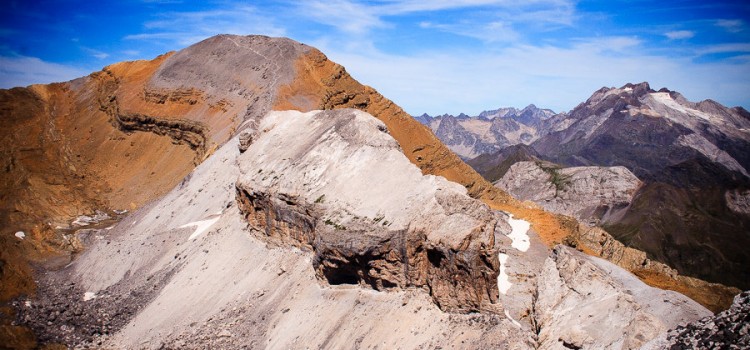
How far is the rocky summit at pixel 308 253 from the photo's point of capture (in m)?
24.1

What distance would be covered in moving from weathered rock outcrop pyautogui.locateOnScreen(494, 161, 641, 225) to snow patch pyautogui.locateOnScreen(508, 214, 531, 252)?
283 ft

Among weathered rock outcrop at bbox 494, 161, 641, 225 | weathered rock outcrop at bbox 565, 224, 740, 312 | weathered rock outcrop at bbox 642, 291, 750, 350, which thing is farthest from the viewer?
weathered rock outcrop at bbox 494, 161, 641, 225

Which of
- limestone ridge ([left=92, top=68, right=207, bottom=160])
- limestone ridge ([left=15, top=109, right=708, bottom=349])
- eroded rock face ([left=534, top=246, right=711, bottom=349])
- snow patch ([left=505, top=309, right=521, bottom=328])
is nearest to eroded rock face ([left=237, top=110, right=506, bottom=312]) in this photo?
limestone ridge ([left=15, top=109, right=708, bottom=349])

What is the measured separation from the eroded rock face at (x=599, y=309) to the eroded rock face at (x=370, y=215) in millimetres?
2821

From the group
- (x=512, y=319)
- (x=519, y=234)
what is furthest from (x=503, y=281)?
(x=519, y=234)

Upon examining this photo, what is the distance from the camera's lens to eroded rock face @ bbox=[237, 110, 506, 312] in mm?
24688

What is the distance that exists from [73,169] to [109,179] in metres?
4.72

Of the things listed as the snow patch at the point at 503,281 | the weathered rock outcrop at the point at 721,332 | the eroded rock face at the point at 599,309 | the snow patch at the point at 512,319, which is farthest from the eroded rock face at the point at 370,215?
the weathered rock outcrop at the point at 721,332

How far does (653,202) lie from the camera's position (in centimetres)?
11831

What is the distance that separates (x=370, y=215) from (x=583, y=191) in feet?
377

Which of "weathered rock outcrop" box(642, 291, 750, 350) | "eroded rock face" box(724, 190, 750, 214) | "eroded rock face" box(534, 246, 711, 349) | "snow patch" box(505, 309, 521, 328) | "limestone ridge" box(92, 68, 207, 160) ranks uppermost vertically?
"limestone ridge" box(92, 68, 207, 160)

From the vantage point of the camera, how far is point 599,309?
2120 centimetres

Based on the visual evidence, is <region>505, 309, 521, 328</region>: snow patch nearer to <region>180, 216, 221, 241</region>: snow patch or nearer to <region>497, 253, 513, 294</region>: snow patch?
<region>497, 253, 513, 294</region>: snow patch

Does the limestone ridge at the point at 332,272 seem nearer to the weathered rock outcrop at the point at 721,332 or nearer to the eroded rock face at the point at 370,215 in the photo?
the eroded rock face at the point at 370,215
